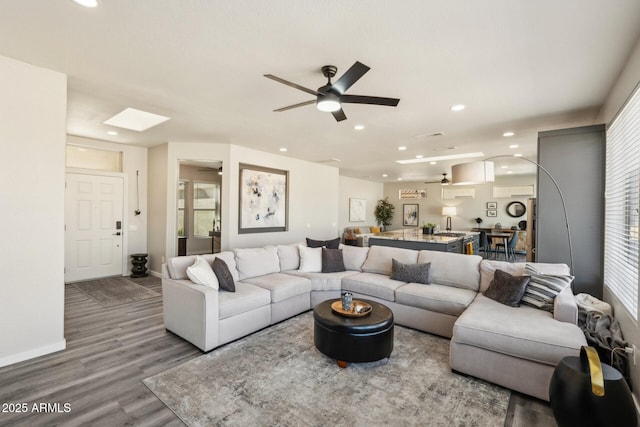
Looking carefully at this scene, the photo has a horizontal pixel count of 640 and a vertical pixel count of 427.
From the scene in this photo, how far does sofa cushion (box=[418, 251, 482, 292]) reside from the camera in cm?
378

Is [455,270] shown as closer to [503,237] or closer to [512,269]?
[512,269]

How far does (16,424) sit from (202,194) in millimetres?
7110

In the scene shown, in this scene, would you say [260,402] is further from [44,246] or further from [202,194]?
[202,194]

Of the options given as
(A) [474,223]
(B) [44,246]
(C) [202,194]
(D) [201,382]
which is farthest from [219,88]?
(A) [474,223]

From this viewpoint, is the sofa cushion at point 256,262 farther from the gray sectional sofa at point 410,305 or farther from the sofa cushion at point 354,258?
the sofa cushion at point 354,258

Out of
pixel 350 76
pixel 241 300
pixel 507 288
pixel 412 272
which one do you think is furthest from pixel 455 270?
pixel 350 76

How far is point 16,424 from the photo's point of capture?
6.48 feet

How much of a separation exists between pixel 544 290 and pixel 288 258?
10.8 feet

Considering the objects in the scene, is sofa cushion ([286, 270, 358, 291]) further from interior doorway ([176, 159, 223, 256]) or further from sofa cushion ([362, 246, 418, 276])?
interior doorway ([176, 159, 223, 256])

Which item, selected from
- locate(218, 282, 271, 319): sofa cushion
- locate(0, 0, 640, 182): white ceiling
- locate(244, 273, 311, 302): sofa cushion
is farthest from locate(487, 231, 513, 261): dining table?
locate(218, 282, 271, 319): sofa cushion

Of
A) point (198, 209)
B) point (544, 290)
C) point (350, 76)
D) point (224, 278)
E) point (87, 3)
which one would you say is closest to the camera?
point (87, 3)

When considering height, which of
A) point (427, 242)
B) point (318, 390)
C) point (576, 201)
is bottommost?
point (318, 390)

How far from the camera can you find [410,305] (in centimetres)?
364

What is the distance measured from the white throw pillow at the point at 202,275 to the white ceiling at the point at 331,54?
6.40 feet
